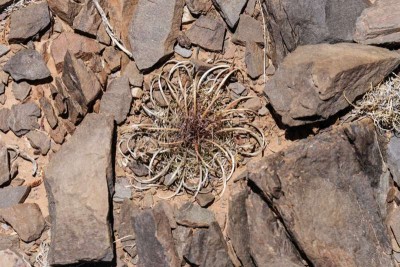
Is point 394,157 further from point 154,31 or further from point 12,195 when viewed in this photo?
point 12,195

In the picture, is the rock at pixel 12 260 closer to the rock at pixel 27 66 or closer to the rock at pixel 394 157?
the rock at pixel 27 66

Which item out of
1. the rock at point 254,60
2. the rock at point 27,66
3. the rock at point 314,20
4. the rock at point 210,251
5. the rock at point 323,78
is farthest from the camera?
the rock at point 27,66

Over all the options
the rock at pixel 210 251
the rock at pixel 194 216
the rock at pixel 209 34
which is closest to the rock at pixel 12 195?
the rock at pixel 194 216

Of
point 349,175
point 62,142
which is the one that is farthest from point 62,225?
point 349,175

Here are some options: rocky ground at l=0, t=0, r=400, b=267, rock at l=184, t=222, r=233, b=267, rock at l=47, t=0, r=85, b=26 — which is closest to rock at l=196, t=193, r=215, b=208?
rocky ground at l=0, t=0, r=400, b=267

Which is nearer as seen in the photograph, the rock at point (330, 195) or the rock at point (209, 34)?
the rock at point (330, 195)

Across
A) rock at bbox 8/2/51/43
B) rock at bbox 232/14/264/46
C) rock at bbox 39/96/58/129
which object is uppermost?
rock at bbox 232/14/264/46

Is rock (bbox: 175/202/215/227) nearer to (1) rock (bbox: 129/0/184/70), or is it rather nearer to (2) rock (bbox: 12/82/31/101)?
(1) rock (bbox: 129/0/184/70)

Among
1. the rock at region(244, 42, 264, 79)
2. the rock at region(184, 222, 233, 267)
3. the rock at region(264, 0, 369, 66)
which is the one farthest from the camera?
the rock at region(244, 42, 264, 79)
